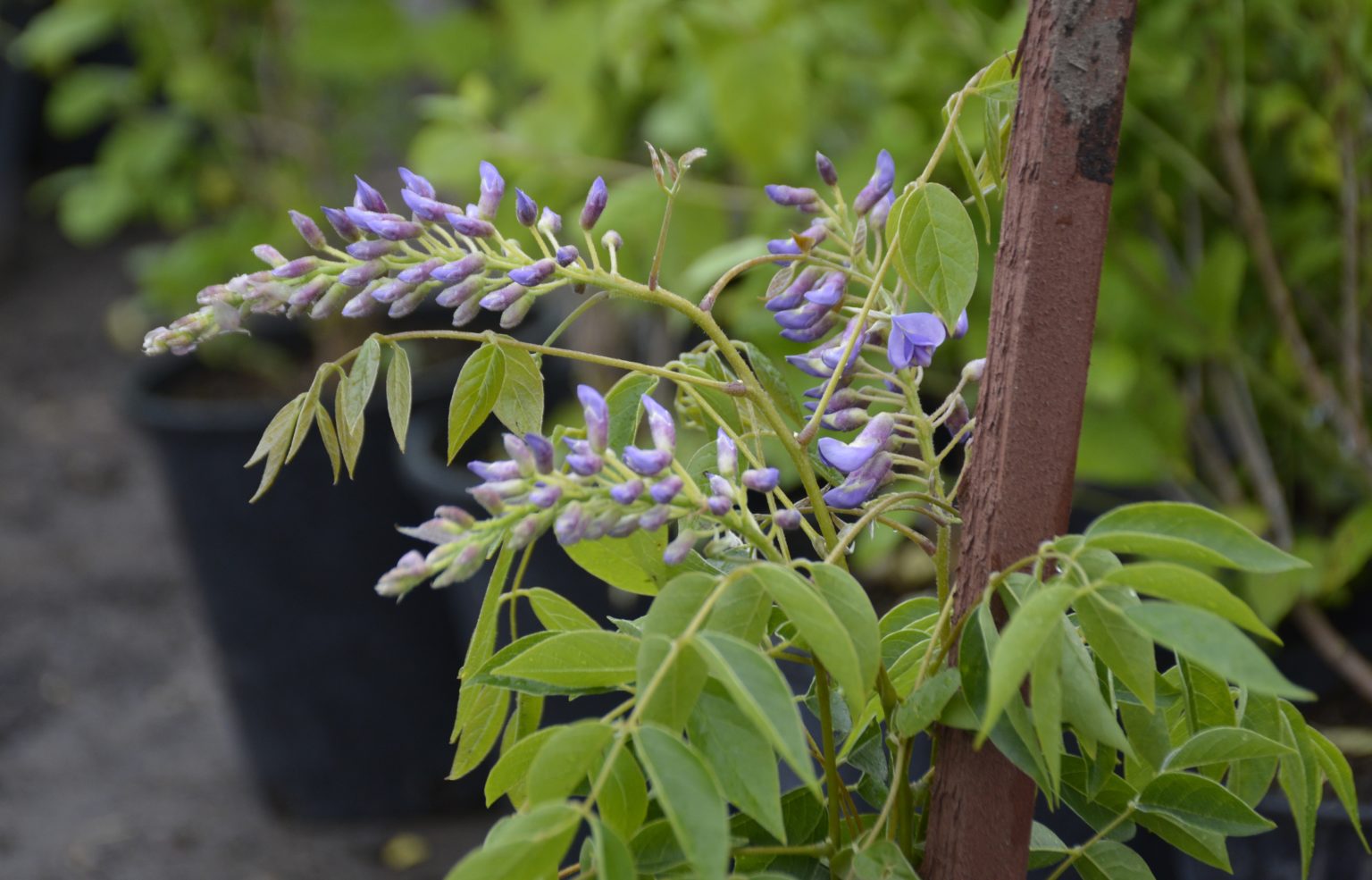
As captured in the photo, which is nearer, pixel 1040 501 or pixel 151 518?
pixel 1040 501

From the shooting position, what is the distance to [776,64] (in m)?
1.32

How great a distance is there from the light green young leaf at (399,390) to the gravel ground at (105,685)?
1.43m

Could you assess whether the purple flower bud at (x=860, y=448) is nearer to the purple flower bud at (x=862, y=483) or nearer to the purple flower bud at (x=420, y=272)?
the purple flower bud at (x=862, y=483)

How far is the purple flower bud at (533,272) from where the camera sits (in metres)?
0.42

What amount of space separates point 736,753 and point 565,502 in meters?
0.09

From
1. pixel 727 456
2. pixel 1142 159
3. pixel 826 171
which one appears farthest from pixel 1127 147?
pixel 727 456

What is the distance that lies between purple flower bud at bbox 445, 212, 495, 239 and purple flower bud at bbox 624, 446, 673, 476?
0.10 m

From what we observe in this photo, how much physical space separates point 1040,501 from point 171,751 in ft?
6.27

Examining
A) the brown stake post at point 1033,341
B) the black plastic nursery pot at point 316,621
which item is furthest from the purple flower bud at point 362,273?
the black plastic nursery pot at point 316,621

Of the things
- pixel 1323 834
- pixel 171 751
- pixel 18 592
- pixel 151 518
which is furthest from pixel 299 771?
pixel 1323 834

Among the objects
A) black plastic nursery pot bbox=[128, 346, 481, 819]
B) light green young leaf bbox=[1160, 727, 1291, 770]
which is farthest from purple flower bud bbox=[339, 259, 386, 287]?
black plastic nursery pot bbox=[128, 346, 481, 819]

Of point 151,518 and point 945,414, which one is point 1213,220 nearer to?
point 945,414

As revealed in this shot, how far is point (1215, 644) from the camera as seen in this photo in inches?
13.9

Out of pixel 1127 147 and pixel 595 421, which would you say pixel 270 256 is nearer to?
pixel 595 421
